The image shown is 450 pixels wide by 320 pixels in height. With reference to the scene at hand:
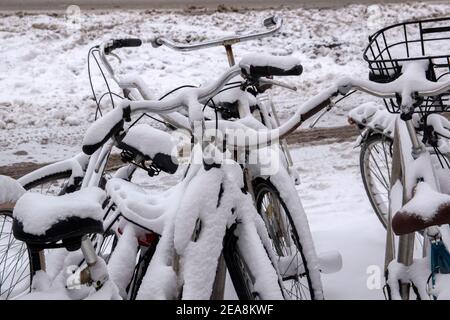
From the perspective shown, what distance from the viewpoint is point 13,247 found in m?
3.51

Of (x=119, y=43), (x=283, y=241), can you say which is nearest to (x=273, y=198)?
(x=283, y=241)

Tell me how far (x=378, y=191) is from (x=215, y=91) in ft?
7.67

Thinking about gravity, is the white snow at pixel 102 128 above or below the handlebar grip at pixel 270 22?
below

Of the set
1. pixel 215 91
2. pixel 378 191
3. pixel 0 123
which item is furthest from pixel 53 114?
pixel 215 91

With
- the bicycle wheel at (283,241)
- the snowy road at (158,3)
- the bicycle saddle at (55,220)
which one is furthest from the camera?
the snowy road at (158,3)

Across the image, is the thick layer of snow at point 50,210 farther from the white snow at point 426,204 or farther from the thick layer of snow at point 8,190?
the white snow at point 426,204

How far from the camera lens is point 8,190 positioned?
99.5 inches

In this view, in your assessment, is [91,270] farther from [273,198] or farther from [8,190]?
[273,198]

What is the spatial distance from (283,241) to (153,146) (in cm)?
107

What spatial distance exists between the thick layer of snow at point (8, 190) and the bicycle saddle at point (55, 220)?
0.86 metres

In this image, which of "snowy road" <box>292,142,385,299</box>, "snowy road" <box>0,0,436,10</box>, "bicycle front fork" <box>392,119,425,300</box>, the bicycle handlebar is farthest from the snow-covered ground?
"bicycle front fork" <box>392,119,425,300</box>

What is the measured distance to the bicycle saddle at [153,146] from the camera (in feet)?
7.86

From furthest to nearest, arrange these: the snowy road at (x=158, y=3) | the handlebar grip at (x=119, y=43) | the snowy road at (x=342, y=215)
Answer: the snowy road at (x=158, y=3) → the snowy road at (x=342, y=215) → the handlebar grip at (x=119, y=43)

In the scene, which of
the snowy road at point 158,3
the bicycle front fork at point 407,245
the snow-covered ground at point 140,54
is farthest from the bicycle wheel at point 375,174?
the snowy road at point 158,3
